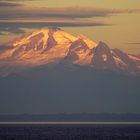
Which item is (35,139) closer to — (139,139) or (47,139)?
(47,139)

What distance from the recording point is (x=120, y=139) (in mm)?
114250

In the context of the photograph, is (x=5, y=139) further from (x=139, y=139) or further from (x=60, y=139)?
(x=139, y=139)

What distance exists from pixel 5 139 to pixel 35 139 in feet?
12.4

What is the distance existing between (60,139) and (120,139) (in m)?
6.50

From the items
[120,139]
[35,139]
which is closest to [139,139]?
[120,139]

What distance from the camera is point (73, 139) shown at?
374 ft

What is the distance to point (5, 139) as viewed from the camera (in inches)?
4397

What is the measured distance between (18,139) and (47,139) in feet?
10.7

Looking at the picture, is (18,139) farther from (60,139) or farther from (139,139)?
(139,139)

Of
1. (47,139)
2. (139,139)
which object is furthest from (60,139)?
(139,139)

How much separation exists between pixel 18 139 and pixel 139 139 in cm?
1277

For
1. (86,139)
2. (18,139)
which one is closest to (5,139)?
(18,139)

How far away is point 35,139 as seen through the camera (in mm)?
113875

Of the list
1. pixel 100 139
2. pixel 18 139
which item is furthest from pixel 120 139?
pixel 18 139
